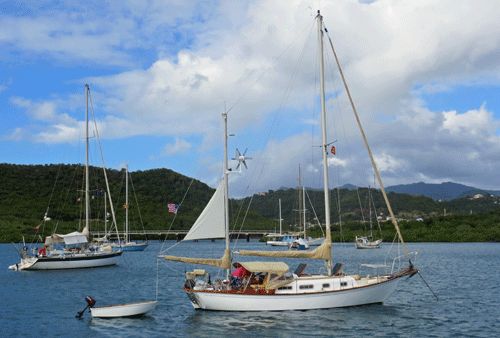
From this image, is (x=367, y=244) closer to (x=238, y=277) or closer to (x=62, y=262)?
(x=62, y=262)

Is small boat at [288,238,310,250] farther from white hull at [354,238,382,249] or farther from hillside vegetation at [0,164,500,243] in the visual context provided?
white hull at [354,238,382,249]

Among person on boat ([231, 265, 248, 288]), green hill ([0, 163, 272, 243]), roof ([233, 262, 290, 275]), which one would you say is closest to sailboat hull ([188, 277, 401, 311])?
person on boat ([231, 265, 248, 288])

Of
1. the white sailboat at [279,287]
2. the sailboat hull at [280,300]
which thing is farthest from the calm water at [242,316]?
the white sailboat at [279,287]

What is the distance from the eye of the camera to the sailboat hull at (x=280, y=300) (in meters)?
28.7

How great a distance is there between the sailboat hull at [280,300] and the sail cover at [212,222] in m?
3.88

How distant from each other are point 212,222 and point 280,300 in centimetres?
691

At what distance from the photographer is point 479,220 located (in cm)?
13650

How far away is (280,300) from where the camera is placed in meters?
28.7

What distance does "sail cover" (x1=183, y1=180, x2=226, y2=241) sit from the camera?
31.1 m

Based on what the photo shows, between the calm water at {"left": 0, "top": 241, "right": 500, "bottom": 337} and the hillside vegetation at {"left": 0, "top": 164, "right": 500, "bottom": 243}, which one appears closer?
the calm water at {"left": 0, "top": 241, "right": 500, "bottom": 337}

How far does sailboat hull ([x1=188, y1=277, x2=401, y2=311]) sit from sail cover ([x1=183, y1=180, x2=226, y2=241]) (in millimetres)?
3885

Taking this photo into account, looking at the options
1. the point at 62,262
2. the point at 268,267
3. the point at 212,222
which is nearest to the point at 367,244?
the point at 62,262

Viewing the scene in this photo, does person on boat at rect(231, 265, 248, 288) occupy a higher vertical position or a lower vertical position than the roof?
lower

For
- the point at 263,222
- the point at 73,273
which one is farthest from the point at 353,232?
the point at 73,273
